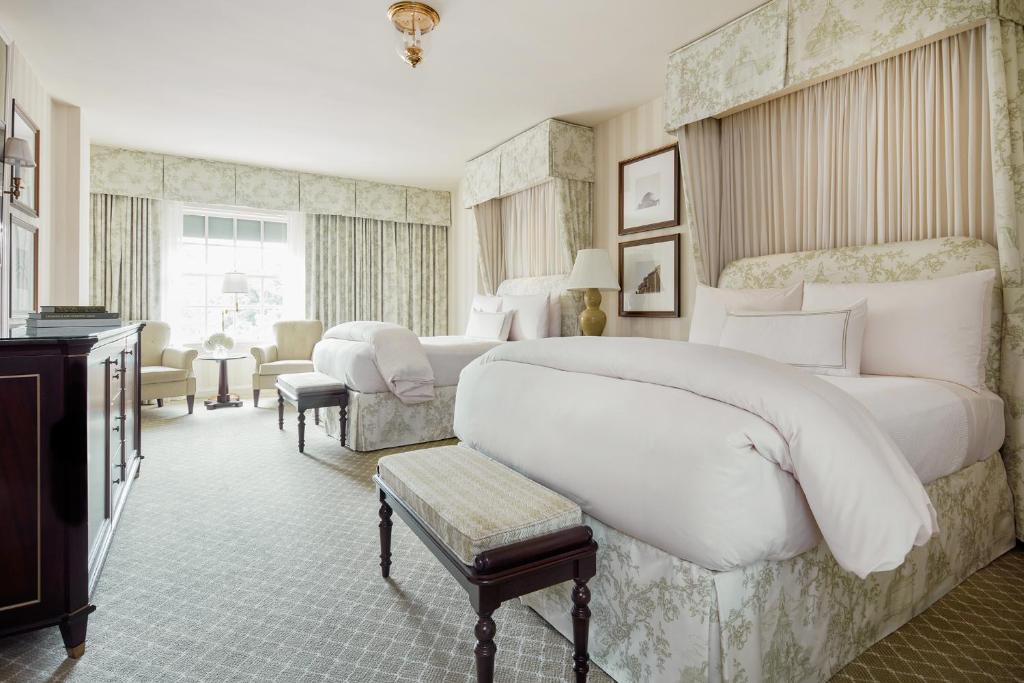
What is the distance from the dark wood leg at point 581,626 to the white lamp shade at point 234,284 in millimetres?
5738

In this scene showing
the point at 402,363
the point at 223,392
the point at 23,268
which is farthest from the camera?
the point at 223,392

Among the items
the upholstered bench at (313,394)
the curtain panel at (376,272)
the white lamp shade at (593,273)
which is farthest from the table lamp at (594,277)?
the curtain panel at (376,272)

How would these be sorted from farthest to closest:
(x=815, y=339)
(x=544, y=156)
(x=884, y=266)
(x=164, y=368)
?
(x=164, y=368) → (x=544, y=156) → (x=884, y=266) → (x=815, y=339)

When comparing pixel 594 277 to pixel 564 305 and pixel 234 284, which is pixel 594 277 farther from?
pixel 234 284

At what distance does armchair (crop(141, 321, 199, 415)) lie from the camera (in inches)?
196

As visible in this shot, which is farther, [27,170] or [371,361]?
[371,361]

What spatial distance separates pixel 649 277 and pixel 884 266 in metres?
1.83

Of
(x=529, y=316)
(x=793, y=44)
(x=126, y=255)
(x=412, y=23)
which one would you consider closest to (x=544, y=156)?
(x=529, y=316)

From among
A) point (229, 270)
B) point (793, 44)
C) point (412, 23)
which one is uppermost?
point (412, 23)

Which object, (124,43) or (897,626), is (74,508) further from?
(124,43)

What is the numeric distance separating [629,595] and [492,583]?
41 centimetres

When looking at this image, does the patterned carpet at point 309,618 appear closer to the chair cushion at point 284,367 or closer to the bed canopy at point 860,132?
the bed canopy at point 860,132

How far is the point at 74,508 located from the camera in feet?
5.15

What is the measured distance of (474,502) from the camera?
1.47m
